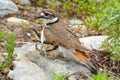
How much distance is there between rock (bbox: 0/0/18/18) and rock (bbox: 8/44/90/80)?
2181mm

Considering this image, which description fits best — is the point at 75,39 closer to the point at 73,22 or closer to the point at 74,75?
the point at 74,75

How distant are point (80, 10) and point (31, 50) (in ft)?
10.2

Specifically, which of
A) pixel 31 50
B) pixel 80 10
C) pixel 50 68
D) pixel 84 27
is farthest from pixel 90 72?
pixel 80 10

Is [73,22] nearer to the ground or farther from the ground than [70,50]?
nearer to the ground

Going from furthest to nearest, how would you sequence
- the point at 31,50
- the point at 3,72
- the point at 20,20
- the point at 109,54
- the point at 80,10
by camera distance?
the point at 80,10, the point at 20,20, the point at 109,54, the point at 31,50, the point at 3,72

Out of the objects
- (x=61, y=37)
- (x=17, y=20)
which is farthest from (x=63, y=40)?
(x=17, y=20)

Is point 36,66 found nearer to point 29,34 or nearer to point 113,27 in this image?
point 113,27

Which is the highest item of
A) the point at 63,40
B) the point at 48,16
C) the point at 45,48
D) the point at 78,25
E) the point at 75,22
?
the point at 48,16

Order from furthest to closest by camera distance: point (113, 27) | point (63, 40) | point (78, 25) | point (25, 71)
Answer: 1. point (78, 25)
2. point (113, 27)
3. point (63, 40)
4. point (25, 71)

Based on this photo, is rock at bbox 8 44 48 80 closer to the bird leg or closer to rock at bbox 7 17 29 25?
the bird leg

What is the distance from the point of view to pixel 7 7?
7.78 metres

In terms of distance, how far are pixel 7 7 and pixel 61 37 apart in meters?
2.83

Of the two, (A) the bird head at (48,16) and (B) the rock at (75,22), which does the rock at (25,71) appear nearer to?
(A) the bird head at (48,16)

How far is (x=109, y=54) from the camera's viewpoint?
19.6 feet
